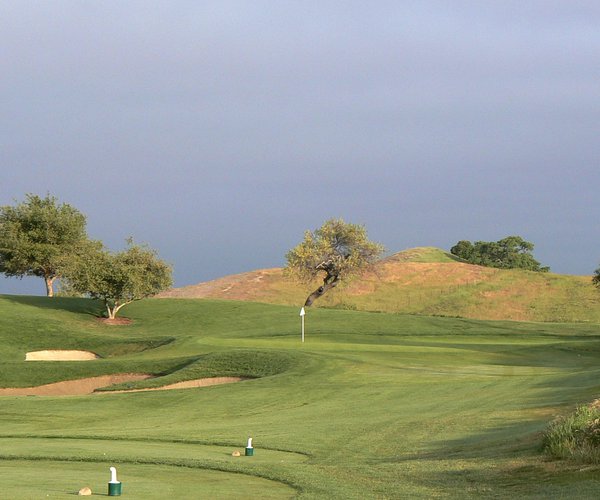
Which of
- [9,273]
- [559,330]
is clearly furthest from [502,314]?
[9,273]

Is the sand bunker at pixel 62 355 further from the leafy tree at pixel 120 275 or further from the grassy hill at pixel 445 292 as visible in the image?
the grassy hill at pixel 445 292

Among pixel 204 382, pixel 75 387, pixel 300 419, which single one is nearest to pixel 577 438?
pixel 300 419

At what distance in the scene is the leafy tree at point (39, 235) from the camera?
233 feet

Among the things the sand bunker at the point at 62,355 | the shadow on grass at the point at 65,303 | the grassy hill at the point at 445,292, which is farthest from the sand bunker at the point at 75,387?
the grassy hill at the point at 445,292

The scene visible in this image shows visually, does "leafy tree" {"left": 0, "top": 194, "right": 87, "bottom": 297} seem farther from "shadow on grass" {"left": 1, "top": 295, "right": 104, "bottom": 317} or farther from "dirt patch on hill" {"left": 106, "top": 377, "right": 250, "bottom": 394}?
"dirt patch on hill" {"left": 106, "top": 377, "right": 250, "bottom": 394}

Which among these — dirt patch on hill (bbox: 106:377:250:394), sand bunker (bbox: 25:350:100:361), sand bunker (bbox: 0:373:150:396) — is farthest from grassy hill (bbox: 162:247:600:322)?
dirt patch on hill (bbox: 106:377:250:394)

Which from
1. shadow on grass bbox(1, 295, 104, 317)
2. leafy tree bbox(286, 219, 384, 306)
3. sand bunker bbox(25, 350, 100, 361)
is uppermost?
leafy tree bbox(286, 219, 384, 306)

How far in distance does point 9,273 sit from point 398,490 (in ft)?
217

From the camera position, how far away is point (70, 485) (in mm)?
13219

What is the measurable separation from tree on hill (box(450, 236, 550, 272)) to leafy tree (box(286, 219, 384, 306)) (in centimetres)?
7428

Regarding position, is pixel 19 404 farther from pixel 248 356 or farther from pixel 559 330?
pixel 559 330

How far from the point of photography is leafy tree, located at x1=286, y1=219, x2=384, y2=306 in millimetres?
74750

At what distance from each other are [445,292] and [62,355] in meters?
68.6

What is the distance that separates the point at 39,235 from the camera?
71.8 m
